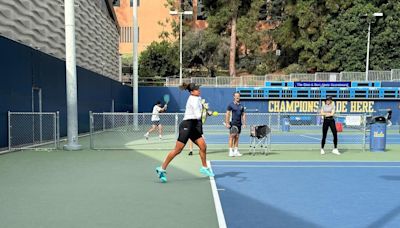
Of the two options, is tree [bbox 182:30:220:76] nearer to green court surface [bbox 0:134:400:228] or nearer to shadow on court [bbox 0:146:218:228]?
green court surface [bbox 0:134:400:228]

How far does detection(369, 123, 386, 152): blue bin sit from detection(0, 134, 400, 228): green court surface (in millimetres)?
1758

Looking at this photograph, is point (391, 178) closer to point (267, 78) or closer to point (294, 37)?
point (267, 78)

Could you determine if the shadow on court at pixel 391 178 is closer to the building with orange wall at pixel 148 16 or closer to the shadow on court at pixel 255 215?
the shadow on court at pixel 255 215

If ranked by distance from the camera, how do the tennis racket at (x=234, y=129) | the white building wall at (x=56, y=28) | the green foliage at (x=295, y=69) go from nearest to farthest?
the tennis racket at (x=234, y=129) → the white building wall at (x=56, y=28) → the green foliage at (x=295, y=69)

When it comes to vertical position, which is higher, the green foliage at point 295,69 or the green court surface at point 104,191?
the green foliage at point 295,69

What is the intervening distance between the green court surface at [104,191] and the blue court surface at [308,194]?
1.80 ft

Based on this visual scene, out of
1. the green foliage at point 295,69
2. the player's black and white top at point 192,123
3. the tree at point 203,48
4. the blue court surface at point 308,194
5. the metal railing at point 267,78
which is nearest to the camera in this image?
the blue court surface at point 308,194

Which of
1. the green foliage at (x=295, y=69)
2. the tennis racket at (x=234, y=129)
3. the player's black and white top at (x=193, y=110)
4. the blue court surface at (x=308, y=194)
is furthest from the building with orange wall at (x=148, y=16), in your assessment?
the player's black and white top at (x=193, y=110)

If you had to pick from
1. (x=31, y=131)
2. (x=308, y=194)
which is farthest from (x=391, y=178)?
(x=31, y=131)

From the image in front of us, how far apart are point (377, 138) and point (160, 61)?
40801 mm

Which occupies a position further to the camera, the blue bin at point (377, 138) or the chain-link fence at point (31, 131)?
the blue bin at point (377, 138)

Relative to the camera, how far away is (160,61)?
52.3m

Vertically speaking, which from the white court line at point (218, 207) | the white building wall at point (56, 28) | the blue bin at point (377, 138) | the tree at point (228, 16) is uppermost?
the tree at point (228, 16)

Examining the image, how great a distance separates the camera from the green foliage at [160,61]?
51.9 meters
